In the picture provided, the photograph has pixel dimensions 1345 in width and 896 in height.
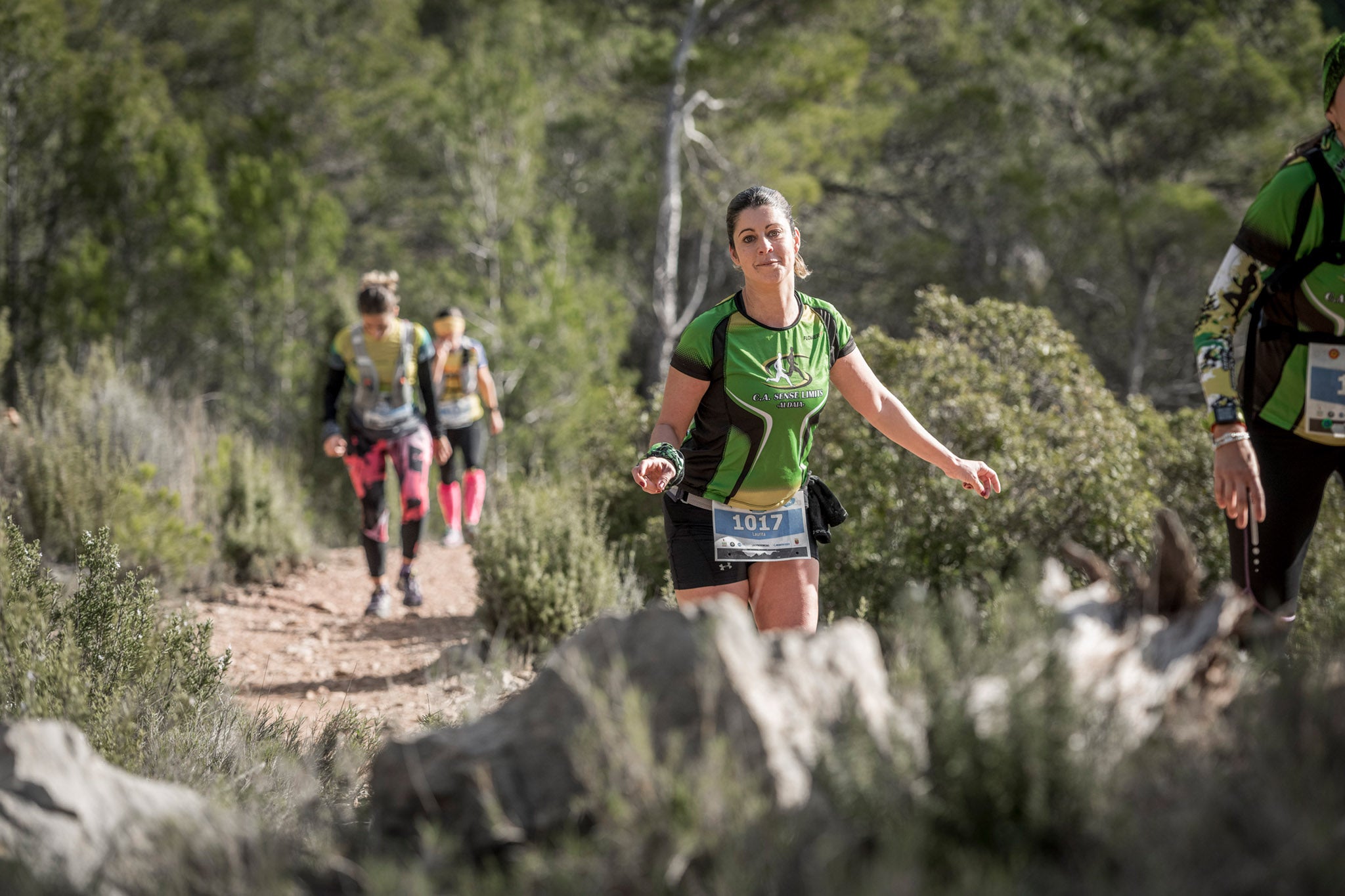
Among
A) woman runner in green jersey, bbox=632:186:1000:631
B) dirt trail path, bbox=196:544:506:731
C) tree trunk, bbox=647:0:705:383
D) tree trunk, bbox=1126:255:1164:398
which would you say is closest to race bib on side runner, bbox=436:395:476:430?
dirt trail path, bbox=196:544:506:731

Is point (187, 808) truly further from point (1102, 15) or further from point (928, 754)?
point (1102, 15)

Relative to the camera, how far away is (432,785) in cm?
186

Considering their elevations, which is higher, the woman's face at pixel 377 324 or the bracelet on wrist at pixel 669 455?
the woman's face at pixel 377 324

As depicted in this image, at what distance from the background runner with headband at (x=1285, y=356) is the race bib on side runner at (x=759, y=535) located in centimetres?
102

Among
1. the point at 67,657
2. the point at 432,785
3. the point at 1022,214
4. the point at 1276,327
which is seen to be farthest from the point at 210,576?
the point at 1022,214

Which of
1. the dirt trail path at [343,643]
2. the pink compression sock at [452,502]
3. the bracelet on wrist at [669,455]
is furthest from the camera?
the pink compression sock at [452,502]

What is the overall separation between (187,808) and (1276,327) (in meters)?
2.66

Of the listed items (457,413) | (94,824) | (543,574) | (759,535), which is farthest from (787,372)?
(457,413)

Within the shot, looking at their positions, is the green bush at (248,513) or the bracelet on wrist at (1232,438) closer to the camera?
the bracelet on wrist at (1232,438)

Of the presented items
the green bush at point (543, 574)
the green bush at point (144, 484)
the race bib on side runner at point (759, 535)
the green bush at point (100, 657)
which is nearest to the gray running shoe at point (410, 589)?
the green bush at point (543, 574)

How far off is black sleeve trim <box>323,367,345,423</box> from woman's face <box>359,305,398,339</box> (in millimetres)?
281

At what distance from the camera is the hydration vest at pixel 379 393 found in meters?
5.78

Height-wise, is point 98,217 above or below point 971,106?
below

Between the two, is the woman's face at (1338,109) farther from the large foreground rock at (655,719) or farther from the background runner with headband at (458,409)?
the background runner with headband at (458,409)
